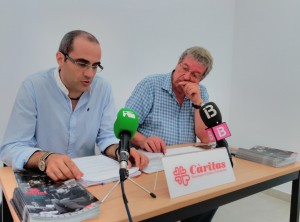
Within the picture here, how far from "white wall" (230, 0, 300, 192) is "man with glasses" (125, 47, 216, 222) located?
4.07ft

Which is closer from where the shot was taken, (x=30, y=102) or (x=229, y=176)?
(x=229, y=176)

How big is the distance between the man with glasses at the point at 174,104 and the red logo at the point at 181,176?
67 centimetres

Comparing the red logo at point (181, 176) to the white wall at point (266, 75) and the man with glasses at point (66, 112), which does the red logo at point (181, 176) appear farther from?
the white wall at point (266, 75)

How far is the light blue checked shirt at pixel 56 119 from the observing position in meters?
1.18

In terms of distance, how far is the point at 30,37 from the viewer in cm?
189

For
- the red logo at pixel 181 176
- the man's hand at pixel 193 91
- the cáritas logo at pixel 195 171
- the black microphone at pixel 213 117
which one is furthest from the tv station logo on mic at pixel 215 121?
the man's hand at pixel 193 91

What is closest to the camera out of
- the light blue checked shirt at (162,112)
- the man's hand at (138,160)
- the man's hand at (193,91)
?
the man's hand at (138,160)

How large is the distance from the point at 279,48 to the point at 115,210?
238 centimetres

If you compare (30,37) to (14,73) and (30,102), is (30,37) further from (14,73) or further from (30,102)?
(30,102)

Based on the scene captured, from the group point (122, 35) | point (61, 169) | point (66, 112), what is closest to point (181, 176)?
point (61, 169)

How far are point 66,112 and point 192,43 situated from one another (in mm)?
1786

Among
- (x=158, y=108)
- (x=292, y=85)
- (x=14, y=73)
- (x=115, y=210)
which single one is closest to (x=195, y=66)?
(x=158, y=108)

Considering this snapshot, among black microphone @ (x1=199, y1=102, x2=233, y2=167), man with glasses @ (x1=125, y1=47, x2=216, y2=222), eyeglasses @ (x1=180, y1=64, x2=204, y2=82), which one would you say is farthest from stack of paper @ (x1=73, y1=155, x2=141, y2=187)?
eyeglasses @ (x1=180, y1=64, x2=204, y2=82)

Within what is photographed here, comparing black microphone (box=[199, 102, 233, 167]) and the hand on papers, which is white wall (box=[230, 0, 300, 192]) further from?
the hand on papers
